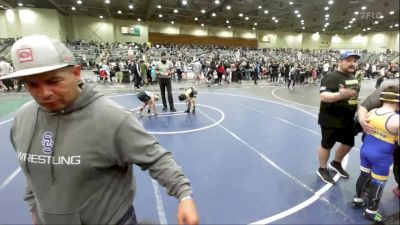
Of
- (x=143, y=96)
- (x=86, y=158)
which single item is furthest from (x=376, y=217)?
(x=143, y=96)

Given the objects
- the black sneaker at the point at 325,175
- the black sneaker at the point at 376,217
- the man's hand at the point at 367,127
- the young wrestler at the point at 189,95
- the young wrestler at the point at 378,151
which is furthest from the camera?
the young wrestler at the point at 189,95

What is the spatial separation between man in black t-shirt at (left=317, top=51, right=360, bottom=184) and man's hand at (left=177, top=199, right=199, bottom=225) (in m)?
2.54

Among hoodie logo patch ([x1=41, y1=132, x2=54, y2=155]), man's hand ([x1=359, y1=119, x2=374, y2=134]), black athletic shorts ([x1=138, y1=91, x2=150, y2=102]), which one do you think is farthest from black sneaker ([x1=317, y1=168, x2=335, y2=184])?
black athletic shorts ([x1=138, y1=91, x2=150, y2=102])

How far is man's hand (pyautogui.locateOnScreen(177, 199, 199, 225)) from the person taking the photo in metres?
1.10

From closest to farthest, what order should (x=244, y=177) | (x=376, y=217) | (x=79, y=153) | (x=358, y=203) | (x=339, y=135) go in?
(x=79, y=153) < (x=376, y=217) < (x=358, y=203) < (x=339, y=135) < (x=244, y=177)

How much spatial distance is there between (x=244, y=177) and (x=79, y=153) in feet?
10.2

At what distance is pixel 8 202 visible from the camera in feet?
10.7

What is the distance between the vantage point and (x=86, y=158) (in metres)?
1.18

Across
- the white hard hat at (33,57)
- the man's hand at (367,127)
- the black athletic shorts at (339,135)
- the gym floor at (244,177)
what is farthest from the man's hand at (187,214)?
the black athletic shorts at (339,135)

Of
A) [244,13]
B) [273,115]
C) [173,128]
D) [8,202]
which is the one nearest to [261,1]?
[244,13]

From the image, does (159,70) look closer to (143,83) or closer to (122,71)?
(143,83)

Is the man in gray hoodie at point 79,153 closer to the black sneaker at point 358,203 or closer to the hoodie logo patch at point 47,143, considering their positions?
the hoodie logo patch at point 47,143

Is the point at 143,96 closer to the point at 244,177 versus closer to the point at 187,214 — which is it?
the point at 244,177

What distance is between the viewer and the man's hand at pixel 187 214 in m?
1.10
